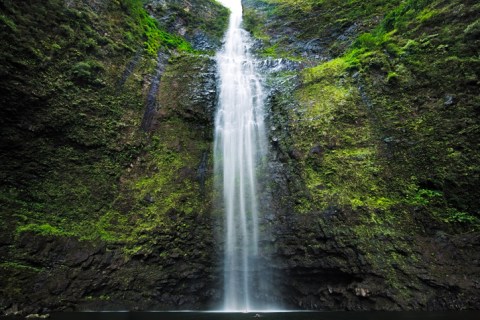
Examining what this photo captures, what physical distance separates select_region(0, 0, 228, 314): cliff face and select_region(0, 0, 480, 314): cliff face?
0.16ft

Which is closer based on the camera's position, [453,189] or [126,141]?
[453,189]

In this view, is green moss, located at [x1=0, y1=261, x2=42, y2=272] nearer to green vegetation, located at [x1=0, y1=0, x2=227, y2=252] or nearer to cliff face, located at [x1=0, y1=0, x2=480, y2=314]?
cliff face, located at [x1=0, y1=0, x2=480, y2=314]

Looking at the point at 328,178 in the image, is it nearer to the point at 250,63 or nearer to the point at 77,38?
the point at 250,63

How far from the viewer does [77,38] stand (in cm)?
1261

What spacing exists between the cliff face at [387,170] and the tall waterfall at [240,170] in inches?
34.7

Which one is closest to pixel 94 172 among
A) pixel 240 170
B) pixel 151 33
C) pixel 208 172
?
pixel 208 172

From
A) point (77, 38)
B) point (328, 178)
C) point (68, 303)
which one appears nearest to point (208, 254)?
point (68, 303)

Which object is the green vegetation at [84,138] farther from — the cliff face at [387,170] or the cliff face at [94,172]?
the cliff face at [387,170]

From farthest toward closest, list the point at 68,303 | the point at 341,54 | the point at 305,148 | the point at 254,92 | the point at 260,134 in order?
the point at 341,54, the point at 254,92, the point at 260,134, the point at 305,148, the point at 68,303

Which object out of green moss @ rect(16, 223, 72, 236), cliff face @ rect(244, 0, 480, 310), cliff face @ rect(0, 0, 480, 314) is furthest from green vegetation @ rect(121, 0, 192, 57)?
green moss @ rect(16, 223, 72, 236)

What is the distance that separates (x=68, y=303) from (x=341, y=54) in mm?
16709

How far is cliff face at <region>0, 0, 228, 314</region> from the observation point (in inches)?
364

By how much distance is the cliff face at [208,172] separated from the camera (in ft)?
29.7

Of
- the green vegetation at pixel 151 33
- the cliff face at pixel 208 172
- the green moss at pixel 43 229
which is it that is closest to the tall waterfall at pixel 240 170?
the cliff face at pixel 208 172
